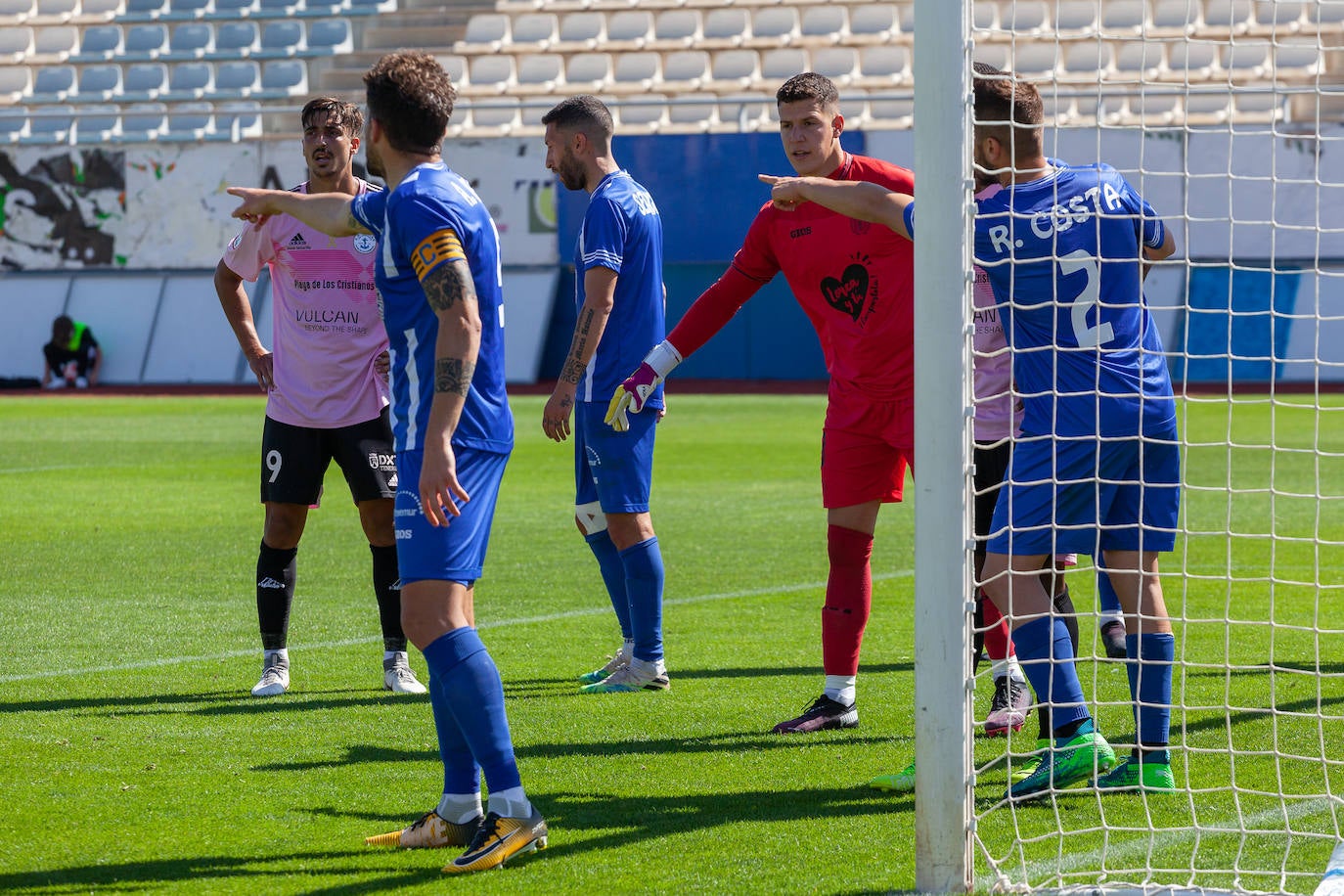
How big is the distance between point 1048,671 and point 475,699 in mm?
1616

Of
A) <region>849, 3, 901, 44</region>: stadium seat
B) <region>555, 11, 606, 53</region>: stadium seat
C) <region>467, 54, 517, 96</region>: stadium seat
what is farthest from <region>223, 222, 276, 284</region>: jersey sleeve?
<region>555, 11, 606, 53</region>: stadium seat

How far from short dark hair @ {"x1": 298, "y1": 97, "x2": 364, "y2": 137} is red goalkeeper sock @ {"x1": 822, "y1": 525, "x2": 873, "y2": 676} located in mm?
2248

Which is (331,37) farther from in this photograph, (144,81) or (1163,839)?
(1163,839)

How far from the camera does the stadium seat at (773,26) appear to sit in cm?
2642

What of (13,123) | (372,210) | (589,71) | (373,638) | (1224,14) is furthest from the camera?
(13,123)

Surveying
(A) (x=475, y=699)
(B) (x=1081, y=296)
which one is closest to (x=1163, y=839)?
(B) (x=1081, y=296)

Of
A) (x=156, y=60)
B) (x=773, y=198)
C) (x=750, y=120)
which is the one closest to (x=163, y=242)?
(x=156, y=60)

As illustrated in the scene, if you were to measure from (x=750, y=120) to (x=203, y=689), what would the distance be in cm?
2014

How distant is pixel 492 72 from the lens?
27.1m

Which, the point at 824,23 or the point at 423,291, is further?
the point at 824,23

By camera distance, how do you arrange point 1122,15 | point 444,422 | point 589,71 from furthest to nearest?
point 589,71 → point 1122,15 → point 444,422

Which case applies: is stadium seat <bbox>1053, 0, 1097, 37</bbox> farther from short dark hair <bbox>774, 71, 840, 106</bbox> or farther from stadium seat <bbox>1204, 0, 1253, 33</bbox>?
short dark hair <bbox>774, 71, 840, 106</bbox>

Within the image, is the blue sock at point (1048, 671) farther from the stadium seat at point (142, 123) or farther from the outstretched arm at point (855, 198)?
the stadium seat at point (142, 123)

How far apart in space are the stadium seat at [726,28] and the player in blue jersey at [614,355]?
21187 millimetres
